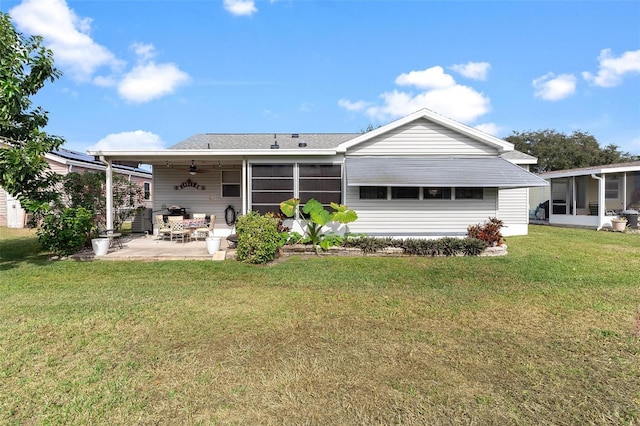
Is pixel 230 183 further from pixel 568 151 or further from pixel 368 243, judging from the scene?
pixel 568 151

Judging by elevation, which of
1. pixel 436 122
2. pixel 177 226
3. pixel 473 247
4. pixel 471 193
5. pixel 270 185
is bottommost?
pixel 473 247

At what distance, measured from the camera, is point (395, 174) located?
11.1m

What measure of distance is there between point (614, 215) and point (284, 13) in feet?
59.4

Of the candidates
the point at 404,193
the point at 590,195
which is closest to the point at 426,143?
the point at 404,193

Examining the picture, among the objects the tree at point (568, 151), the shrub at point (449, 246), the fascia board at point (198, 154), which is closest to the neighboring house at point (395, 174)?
the fascia board at point (198, 154)

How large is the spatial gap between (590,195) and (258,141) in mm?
18225

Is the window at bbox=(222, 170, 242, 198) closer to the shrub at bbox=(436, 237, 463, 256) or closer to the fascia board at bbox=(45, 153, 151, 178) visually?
the shrub at bbox=(436, 237, 463, 256)

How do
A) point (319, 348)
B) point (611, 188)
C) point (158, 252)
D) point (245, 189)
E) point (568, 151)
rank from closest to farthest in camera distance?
point (319, 348) → point (158, 252) → point (245, 189) → point (611, 188) → point (568, 151)

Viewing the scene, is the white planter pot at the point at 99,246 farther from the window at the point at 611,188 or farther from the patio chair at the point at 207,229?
the window at the point at 611,188

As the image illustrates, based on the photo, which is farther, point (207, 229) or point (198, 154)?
point (207, 229)

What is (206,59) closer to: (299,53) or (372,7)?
(299,53)

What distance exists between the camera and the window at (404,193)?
11672 mm

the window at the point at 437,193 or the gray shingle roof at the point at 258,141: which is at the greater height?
the gray shingle roof at the point at 258,141

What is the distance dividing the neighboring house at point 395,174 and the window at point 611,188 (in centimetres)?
1103
